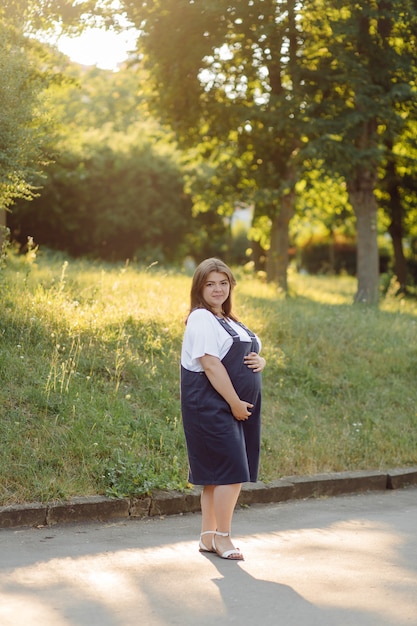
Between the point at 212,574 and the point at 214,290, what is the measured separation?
1771 mm

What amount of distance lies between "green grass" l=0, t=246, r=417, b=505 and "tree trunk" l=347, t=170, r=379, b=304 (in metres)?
6.52

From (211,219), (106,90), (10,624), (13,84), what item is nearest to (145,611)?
(10,624)

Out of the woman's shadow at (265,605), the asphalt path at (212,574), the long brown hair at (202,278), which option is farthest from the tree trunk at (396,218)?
the woman's shadow at (265,605)

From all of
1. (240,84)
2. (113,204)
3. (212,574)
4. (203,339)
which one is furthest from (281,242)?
(212,574)

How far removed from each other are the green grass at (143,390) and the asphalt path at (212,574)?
68 cm

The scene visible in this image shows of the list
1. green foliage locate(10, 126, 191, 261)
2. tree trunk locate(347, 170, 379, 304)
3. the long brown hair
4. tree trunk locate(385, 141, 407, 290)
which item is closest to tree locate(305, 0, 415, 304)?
tree trunk locate(347, 170, 379, 304)

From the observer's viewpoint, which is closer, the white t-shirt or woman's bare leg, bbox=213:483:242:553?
the white t-shirt

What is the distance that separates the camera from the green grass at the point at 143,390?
7941 mm

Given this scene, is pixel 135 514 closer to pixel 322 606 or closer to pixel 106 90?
pixel 322 606

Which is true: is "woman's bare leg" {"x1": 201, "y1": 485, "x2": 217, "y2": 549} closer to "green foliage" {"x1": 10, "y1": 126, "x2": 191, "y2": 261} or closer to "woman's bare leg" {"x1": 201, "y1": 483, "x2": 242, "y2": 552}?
"woman's bare leg" {"x1": 201, "y1": 483, "x2": 242, "y2": 552}

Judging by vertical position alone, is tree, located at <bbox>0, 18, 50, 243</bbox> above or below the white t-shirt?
above

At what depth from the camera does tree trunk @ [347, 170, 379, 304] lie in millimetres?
20938

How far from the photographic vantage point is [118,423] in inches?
342

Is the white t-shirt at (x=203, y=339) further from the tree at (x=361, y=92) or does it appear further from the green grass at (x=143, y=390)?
the tree at (x=361, y=92)
